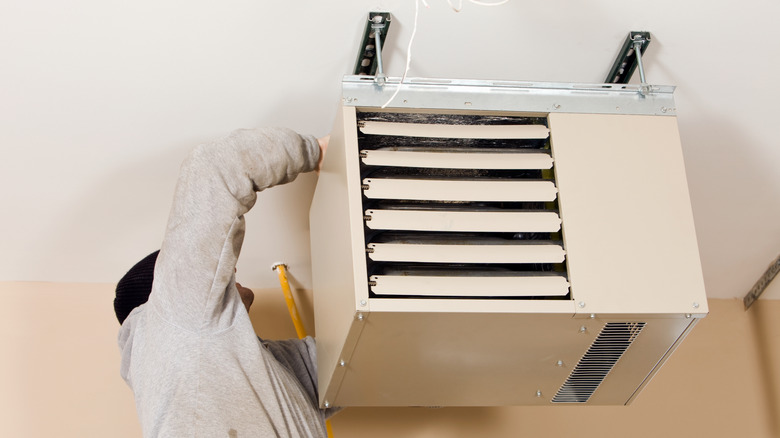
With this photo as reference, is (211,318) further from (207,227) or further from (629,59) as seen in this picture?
(629,59)

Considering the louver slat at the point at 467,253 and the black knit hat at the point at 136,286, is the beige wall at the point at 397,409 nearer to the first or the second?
the black knit hat at the point at 136,286

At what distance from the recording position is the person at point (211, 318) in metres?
1.51

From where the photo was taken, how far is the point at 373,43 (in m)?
1.70

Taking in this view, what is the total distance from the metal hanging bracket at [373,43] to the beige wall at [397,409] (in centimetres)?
70

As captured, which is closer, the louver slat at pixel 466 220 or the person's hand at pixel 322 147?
the louver slat at pixel 466 220

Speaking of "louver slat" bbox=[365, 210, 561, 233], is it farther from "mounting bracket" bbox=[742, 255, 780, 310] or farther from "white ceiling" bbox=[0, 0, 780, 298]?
"mounting bracket" bbox=[742, 255, 780, 310]

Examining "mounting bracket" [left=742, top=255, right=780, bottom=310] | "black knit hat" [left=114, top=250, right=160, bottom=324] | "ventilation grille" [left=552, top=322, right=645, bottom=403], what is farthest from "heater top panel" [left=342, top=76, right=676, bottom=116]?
"mounting bracket" [left=742, top=255, right=780, bottom=310]

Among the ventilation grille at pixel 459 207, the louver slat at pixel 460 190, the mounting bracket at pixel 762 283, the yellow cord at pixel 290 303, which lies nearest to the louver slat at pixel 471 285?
the ventilation grille at pixel 459 207

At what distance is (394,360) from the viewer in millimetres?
1515

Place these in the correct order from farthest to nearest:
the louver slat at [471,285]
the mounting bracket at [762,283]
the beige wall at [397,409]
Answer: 1. the mounting bracket at [762,283]
2. the beige wall at [397,409]
3. the louver slat at [471,285]

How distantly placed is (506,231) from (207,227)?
0.50m

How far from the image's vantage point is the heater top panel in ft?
4.86

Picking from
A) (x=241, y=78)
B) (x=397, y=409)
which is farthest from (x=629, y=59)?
(x=397, y=409)

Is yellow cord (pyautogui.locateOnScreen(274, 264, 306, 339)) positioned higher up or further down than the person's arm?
further down
